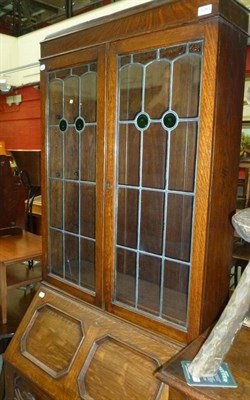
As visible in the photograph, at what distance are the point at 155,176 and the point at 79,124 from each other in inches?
18.4

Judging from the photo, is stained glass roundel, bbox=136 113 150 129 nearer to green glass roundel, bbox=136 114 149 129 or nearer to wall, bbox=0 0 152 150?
green glass roundel, bbox=136 114 149 129

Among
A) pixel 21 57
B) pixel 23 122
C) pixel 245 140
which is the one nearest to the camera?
pixel 245 140

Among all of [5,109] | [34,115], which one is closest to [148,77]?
[34,115]

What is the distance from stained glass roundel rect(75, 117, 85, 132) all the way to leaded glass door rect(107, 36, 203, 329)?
9.8 inches

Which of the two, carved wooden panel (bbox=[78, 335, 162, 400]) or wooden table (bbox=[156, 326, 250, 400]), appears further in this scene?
carved wooden panel (bbox=[78, 335, 162, 400])

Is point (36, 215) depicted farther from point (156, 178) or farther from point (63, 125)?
point (156, 178)

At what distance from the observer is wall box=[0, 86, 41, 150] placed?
17.1 feet

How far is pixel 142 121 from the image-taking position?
127 centimetres

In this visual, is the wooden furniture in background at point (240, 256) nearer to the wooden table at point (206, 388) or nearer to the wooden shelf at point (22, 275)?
the wooden table at point (206, 388)

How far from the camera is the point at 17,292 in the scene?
276cm

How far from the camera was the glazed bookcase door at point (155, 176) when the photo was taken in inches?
46.1

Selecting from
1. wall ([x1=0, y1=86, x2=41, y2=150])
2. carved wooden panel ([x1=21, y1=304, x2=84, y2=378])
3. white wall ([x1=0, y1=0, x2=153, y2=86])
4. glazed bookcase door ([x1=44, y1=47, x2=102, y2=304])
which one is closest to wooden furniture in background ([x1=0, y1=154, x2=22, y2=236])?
glazed bookcase door ([x1=44, y1=47, x2=102, y2=304])

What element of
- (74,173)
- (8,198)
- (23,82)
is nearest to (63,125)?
(74,173)

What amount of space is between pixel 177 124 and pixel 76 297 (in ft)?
3.14
